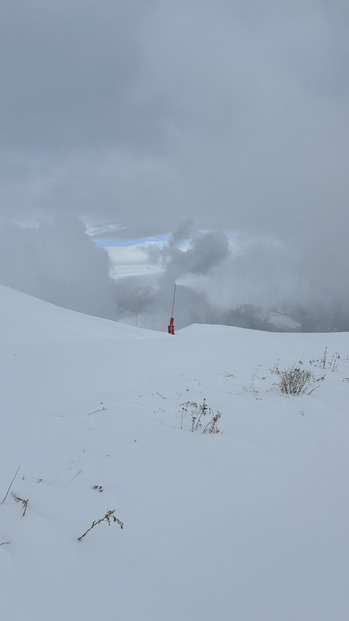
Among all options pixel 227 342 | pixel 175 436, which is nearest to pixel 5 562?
pixel 175 436

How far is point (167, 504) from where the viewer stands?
1.97 metres

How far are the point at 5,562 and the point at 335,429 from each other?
333 centimetres

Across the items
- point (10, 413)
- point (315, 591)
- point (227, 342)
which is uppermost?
point (227, 342)

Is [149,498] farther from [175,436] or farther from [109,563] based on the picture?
[175,436]

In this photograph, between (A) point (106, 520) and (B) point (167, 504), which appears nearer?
(A) point (106, 520)

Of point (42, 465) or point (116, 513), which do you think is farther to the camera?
point (42, 465)

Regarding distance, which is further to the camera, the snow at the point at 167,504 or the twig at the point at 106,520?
the twig at the point at 106,520

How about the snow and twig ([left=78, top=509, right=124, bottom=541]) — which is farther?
twig ([left=78, top=509, right=124, bottom=541])

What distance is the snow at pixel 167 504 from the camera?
1.38 m

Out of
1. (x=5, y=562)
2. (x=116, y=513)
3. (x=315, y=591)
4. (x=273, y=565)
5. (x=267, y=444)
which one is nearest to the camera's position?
(x=5, y=562)

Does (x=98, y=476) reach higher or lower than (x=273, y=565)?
higher

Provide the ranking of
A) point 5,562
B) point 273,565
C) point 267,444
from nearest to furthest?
1. point 5,562
2. point 273,565
3. point 267,444

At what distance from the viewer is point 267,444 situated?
2957 mm

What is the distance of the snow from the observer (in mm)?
1384
